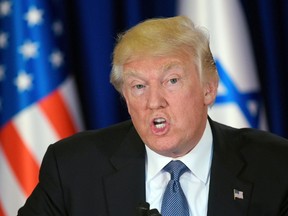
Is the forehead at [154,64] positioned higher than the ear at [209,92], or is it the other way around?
the forehead at [154,64]

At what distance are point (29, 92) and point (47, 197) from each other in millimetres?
972

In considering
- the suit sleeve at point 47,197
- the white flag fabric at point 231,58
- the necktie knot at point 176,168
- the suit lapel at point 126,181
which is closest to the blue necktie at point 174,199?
the necktie knot at point 176,168

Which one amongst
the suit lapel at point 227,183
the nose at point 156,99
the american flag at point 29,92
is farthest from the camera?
the american flag at point 29,92

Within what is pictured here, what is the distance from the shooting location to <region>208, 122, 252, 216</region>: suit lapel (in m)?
2.26

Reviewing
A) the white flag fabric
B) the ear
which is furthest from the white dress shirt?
the white flag fabric

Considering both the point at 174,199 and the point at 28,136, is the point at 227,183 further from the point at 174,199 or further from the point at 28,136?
the point at 28,136

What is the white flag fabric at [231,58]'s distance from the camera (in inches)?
127

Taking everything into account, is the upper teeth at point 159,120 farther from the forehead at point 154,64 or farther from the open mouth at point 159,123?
the forehead at point 154,64

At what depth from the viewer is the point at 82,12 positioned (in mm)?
3209

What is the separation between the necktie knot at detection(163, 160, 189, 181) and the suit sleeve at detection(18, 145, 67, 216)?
1.22ft

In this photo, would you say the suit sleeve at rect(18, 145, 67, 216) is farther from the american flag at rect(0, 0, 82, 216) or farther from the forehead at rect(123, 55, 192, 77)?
the american flag at rect(0, 0, 82, 216)

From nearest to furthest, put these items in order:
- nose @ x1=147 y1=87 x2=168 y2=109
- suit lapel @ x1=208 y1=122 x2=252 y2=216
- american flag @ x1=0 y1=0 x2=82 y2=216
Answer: nose @ x1=147 y1=87 x2=168 y2=109
suit lapel @ x1=208 y1=122 x2=252 y2=216
american flag @ x1=0 y1=0 x2=82 y2=216

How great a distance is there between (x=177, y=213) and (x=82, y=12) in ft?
4.38

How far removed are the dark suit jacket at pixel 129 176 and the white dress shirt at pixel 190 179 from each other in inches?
1.1
